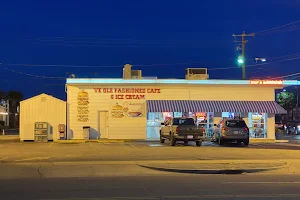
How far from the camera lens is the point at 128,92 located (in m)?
34.5

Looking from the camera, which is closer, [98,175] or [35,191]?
[35,191]

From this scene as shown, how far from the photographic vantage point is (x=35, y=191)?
1077cm

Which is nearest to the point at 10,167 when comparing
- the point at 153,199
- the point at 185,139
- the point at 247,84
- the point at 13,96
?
the point at 153,199

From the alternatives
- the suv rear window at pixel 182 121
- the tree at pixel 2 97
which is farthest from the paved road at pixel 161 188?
the tree at pixel 2 97

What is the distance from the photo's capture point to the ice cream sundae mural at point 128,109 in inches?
1348

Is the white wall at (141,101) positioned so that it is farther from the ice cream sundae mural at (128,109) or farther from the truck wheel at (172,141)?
the truck wheel at (172,141)

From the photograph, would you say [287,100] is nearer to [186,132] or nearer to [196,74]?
[196,74]

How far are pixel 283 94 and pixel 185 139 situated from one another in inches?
2529

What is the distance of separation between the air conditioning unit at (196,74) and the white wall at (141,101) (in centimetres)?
137

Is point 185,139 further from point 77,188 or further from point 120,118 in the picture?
point 77,188

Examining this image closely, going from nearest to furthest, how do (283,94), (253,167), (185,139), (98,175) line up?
(98,175), (253,167), (185,139), (283,94)

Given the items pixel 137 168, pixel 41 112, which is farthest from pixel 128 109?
pixel 137 168

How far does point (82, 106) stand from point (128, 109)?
365 cm

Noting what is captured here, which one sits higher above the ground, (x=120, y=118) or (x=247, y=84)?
(x=247, y=84)
